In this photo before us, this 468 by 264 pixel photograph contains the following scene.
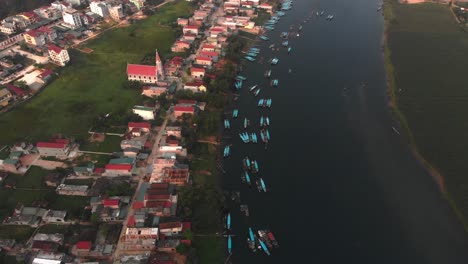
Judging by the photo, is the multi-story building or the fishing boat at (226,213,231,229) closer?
the fishing boat at (226,213,231,229)

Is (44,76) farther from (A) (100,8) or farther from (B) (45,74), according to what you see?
(A) (100,8)

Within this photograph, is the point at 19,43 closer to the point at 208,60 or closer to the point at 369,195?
the point at 208,60

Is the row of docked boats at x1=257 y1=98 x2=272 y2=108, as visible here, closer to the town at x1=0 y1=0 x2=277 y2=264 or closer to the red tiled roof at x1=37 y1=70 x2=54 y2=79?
the town at x1=0 y1=0 x2=277 y2=264

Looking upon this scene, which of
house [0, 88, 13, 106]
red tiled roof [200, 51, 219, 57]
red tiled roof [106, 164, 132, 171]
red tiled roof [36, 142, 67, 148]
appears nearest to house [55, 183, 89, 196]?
red tiled roof [106, 164, 132, 171]

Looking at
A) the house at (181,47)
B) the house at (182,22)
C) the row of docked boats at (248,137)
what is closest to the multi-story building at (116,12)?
the house at (182,22)

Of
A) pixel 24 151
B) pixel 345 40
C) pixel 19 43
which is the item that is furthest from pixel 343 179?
pixel 19 43

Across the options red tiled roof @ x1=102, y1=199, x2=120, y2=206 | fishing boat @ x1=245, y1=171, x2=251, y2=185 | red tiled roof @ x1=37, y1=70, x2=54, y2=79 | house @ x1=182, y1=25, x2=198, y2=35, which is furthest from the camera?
house @ x1=182, y1=25, x2=198, y2=35

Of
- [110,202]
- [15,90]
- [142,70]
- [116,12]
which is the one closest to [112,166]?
[110,202]

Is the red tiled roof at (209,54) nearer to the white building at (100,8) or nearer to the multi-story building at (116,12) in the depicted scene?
the multi-story building at (116,12)
